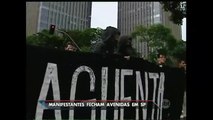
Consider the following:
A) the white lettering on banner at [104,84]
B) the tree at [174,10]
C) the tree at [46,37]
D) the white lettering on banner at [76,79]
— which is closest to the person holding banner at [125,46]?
the white lettering on banner at [104,84]

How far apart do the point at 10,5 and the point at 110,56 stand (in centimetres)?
146

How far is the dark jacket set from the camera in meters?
3.62

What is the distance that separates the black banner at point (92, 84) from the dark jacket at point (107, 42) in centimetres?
11

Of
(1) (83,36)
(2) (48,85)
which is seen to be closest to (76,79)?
(2) (48,85)

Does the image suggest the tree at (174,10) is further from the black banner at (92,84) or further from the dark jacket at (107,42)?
the dark jacket at (107,42)

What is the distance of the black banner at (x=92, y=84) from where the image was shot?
3068 mm

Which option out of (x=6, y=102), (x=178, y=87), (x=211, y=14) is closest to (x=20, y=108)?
(x=6, y=102)

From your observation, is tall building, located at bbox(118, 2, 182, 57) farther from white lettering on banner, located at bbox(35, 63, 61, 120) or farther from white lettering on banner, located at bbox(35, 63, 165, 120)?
white lettering on banner, located at bbox(35, 63, 61, 120)

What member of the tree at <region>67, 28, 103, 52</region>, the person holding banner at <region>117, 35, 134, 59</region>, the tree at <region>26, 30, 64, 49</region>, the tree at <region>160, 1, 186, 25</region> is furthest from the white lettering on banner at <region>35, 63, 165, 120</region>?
the tree at <region>67, 28, 103, 52</region>

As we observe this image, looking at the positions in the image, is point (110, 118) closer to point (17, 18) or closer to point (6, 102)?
point (6, 102)

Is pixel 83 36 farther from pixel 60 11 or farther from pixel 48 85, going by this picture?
pixel 48 85

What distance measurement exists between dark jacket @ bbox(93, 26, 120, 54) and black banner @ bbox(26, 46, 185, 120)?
109 millimetres

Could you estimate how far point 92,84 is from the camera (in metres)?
3.37

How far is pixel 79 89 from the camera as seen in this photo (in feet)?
10.8
